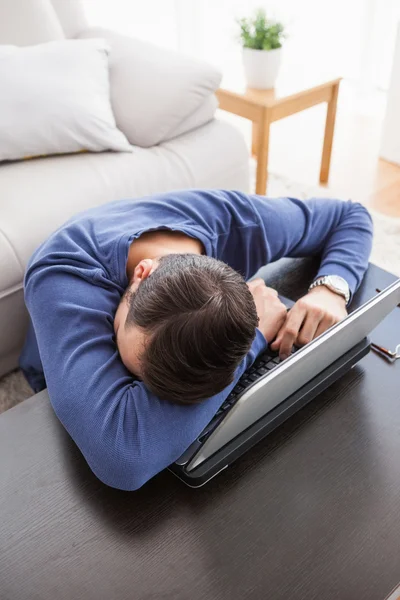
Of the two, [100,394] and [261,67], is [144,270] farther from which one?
[261,67]

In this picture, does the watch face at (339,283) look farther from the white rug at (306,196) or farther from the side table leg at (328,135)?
the side table leg at (328,135)

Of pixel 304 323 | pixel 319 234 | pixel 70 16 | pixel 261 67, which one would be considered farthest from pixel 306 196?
pixel 304 323

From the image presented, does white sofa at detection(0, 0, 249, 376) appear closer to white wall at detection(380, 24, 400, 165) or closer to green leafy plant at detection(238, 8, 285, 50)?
green leafy plant at detection(238, 8, 285, 50)

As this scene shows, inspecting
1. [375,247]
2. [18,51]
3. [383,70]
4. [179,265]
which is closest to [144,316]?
[179,265]

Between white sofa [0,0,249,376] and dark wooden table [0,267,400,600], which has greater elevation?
white sofa [0,0,249,376]

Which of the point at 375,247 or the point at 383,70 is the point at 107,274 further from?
the point at 383,70

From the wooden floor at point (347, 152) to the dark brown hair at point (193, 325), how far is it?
5.73 ft

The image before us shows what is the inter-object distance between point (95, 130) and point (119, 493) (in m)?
1.16

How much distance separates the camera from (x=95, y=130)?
1689 mm

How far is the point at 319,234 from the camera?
49.1 inches

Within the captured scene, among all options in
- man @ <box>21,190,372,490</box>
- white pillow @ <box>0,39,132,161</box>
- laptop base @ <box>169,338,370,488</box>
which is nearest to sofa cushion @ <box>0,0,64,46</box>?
white pillow @ <box>0,39,132,161</box>

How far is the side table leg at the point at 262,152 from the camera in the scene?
2.14 meters

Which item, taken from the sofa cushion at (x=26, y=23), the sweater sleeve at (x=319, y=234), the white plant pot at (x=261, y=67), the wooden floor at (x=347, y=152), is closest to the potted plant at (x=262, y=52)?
the white plant pot at (x=261, y=67)

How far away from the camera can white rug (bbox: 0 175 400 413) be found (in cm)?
153
